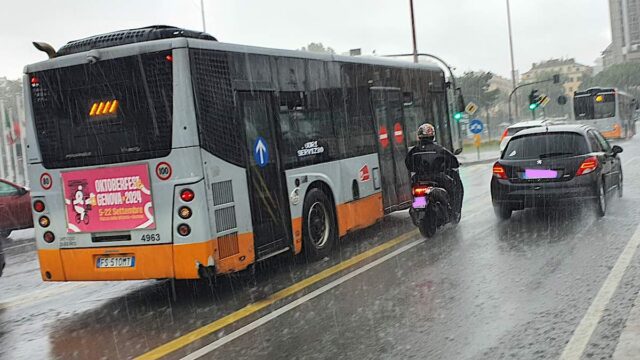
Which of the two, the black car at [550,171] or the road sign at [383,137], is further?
the road sign at [383,137]

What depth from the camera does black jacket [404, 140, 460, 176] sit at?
32.4ft

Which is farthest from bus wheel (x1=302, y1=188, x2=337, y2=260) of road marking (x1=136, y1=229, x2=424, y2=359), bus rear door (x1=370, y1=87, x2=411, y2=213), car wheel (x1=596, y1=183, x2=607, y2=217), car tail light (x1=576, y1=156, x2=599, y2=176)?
car wheel (x1=596, y1=183, x2=607, y2=217)

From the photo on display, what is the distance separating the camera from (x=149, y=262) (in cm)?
686

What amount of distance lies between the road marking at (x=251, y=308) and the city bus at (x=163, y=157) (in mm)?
507

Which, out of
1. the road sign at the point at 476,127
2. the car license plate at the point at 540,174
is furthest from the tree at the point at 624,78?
the car license plate at the point at 540,174

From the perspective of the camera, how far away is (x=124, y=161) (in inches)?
273

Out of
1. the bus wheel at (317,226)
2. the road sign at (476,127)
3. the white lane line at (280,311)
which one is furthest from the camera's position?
the road sign at (476,127)

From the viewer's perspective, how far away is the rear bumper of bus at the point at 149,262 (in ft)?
21.9

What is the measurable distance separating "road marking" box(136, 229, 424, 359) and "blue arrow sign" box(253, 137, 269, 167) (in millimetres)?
1473

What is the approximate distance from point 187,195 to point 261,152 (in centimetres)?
134

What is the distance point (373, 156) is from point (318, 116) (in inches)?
70.8

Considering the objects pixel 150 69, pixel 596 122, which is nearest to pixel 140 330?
pixel 150 69

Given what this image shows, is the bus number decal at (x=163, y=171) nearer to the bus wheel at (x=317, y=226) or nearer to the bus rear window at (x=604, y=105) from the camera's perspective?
the bus wheel at (x=317, y=226)

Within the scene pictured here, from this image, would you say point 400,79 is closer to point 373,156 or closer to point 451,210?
point 373,156
